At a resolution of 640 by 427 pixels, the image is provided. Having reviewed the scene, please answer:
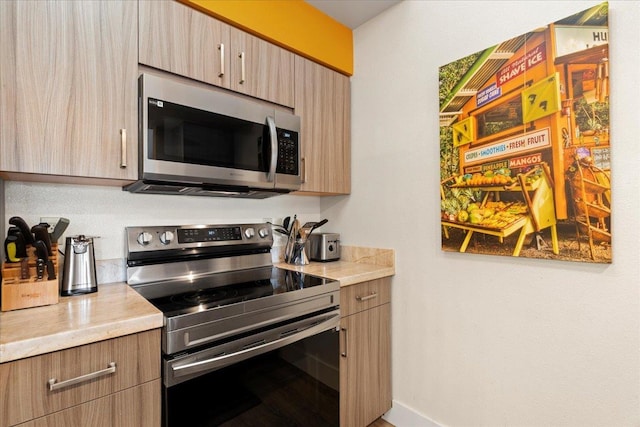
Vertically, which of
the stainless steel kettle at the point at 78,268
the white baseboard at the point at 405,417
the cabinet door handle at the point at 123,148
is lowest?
the white baseboard at the point at 405,417

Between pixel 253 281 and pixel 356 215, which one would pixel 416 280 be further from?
pixel 253 281

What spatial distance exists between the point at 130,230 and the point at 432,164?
1.57 m

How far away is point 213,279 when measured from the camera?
5.32ft

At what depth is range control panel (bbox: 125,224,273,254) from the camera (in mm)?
1491

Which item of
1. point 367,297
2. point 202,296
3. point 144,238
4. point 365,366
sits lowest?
point 365,366

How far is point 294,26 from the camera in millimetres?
1781

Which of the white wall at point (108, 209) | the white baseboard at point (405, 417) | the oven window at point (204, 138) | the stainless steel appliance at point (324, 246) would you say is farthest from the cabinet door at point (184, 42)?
the white baseboard at point (405, 417)

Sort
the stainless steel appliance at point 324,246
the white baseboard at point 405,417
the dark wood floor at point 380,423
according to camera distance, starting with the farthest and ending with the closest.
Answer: the stainless steel appliance at point 324,246 < the dark wood floor at point 380,423 < the white baseboard at point 405,417

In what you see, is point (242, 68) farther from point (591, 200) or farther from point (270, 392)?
point (591, 200)

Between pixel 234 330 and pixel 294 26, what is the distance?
5.36 ft

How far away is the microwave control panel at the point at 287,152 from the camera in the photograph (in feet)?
5.54

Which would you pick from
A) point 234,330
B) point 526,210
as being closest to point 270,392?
point 234,330

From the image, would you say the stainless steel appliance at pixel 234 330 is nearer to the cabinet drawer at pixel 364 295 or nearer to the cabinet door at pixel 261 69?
the cabinet drawer at pixel 364 295

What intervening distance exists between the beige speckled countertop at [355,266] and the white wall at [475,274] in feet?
0.20
